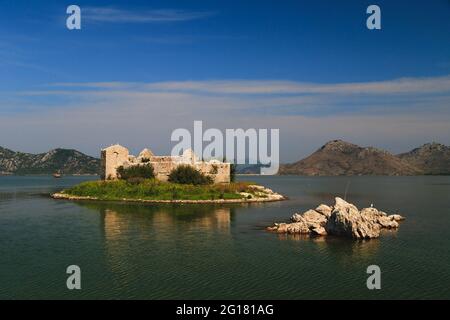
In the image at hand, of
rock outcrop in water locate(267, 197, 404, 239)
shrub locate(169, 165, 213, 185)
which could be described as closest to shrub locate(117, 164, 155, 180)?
shrub locate(169, 165, 213, 185)

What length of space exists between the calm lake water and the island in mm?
18261

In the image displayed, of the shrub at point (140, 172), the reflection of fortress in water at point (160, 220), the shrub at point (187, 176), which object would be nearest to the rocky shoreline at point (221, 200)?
the reflection of fortress in water at point (160, 220)

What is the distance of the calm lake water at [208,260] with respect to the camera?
74.7 feet

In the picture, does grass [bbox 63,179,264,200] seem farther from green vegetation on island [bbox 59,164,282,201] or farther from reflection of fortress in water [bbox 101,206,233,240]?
reflection of fortress in water [bbox 101,206,233,240]

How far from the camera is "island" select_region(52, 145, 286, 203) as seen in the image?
65.8 m

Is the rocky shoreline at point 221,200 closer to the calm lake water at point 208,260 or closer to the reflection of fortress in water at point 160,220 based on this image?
the reflection of fortress in water at point 160,220

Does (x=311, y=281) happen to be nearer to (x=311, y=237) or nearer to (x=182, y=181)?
A: (x=311, y=237)

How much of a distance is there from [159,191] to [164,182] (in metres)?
4.82

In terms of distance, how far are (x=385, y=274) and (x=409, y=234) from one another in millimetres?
14343

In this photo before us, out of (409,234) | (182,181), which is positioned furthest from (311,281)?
(182,181)

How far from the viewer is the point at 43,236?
37.3 m

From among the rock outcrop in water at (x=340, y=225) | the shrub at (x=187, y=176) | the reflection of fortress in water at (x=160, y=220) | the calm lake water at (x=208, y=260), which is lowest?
the calm lake water at (x=208, y=260)

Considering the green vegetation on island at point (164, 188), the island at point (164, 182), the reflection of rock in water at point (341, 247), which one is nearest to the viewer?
the reflection of rock in water at point (341, 247)

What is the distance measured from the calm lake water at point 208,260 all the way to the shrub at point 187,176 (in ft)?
75.9
